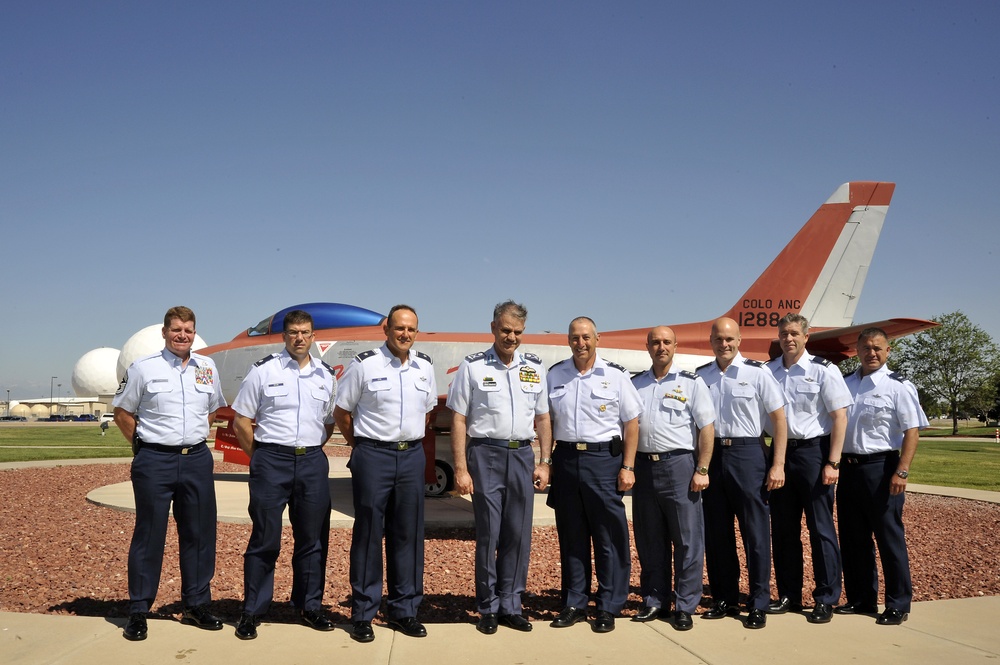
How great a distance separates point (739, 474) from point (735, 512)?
295 mm

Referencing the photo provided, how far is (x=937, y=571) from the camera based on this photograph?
650cm

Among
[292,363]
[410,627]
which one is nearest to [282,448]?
[292,363]

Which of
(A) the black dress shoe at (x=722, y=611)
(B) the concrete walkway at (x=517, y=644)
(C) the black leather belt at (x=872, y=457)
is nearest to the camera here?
(B) the concrete walkway at (x=517, y=644)

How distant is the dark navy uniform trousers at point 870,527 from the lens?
4734 mm

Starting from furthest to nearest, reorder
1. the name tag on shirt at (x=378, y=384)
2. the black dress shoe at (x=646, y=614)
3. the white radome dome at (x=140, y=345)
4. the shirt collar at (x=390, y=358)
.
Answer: the white radome dome at (x=140, y=345)
the black dress shoe at (x=646, y=614)
the shirt collar at (x=390, y=358)
the name tag on shirt at (x=378, y=384)

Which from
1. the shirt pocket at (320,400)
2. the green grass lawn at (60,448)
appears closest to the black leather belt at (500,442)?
the shirt pocket at (320,400)

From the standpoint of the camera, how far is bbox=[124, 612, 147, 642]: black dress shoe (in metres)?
3.98

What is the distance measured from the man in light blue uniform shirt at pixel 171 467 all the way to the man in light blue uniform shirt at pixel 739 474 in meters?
3.23

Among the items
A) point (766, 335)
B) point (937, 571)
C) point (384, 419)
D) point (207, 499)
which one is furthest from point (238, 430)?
point (766, 335)

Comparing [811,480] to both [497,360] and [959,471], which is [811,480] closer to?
[497,360]

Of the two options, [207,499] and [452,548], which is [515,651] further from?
[452,548]

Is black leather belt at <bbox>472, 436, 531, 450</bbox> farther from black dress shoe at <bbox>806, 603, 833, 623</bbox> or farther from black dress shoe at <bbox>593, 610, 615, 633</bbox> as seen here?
black dress shoe at <bbox>806, 603, 833, 623</bbox>

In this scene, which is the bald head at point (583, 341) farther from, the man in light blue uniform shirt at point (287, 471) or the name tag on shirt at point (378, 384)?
the man in light blue uniform shirt at point (287, 471)

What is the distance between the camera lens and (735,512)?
4.82 meters
